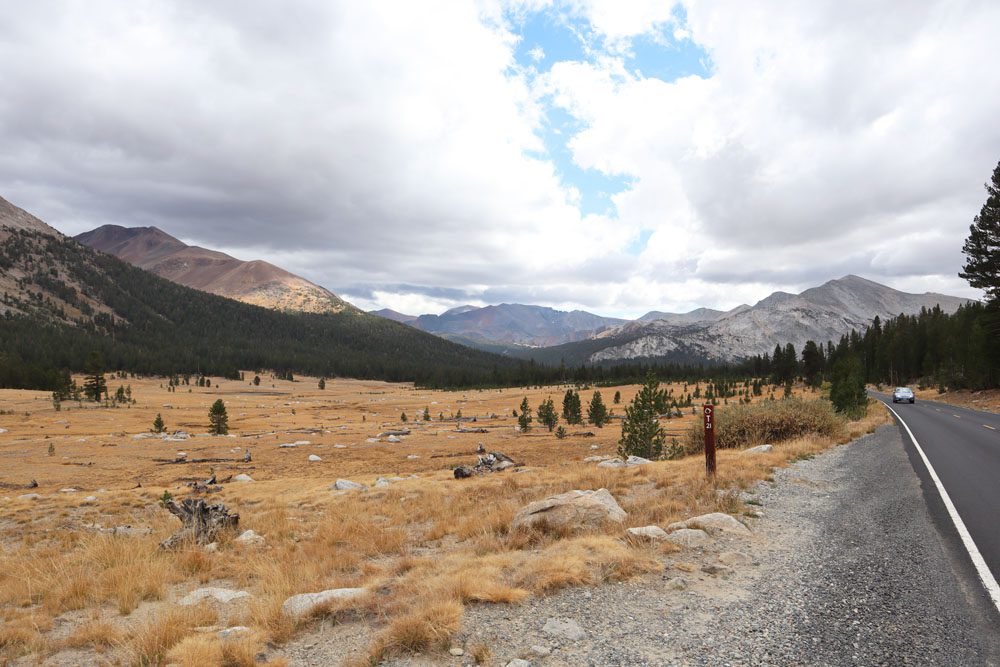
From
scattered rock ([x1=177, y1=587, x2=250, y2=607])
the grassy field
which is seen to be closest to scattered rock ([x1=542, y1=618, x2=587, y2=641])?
the grassy field

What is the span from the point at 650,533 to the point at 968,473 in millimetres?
11470

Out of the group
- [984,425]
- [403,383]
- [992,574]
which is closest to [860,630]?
[992,574]

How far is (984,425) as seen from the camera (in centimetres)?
2628

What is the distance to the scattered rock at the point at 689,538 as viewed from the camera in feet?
25.3

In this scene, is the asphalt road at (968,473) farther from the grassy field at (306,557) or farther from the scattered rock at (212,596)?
the scattered rock at (212,596)

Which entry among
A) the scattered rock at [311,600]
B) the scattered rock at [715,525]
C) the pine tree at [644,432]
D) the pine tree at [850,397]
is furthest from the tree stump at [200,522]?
the pine tree at [850,397]

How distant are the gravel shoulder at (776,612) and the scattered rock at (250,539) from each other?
5567 mm

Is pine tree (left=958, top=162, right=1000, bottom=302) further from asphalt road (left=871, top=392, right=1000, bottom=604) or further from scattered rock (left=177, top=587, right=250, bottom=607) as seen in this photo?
scattered rock (left=177, top=587, right=250, bottom=607)

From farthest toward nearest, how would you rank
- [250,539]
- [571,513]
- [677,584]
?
[250,539] < [571,513] < [677,584]

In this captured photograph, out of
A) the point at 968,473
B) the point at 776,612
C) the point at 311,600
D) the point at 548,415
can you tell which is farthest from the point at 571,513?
the point at 548,415

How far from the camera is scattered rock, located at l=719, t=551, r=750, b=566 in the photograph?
23.0 ft

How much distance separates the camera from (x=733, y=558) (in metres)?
7.18

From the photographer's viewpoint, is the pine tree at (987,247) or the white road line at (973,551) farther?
the pine tree at (987,247)

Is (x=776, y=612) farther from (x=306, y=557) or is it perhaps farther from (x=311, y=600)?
(x=306, y=557)
